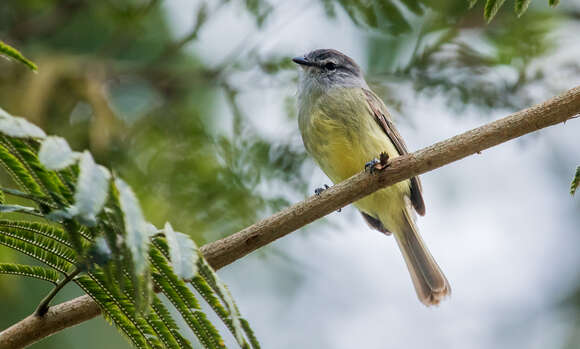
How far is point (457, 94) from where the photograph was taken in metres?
3.74

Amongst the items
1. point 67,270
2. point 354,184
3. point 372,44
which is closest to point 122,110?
point 372,44

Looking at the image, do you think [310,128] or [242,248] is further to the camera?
[310,128]

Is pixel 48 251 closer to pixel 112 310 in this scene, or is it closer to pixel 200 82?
pixel 112 310

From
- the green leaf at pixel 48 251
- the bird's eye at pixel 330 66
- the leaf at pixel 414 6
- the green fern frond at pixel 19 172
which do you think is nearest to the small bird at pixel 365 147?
the bird's eye at pixel 330 66

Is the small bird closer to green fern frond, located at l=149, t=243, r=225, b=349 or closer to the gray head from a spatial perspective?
the gray head

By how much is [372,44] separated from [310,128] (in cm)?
89

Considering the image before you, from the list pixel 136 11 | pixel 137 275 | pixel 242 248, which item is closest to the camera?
pixel 137 275

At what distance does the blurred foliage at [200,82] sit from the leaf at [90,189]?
2.22 m

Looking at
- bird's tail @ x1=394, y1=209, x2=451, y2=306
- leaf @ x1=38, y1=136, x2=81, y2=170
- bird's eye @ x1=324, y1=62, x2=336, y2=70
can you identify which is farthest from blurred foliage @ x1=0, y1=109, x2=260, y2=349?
bird's eye @ x1=324, y1=62, x2=336, y2=70

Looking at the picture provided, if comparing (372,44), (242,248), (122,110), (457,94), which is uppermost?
(372,44)

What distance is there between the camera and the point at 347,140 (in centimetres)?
348

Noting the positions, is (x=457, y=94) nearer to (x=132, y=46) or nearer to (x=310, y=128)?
(x=310, y=128)

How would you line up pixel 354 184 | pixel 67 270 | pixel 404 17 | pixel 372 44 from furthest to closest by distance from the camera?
pixel 372 44
pixel 404 17
pixel 354 184
pixel 67 270

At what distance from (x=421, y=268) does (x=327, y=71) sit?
137 centimetres
